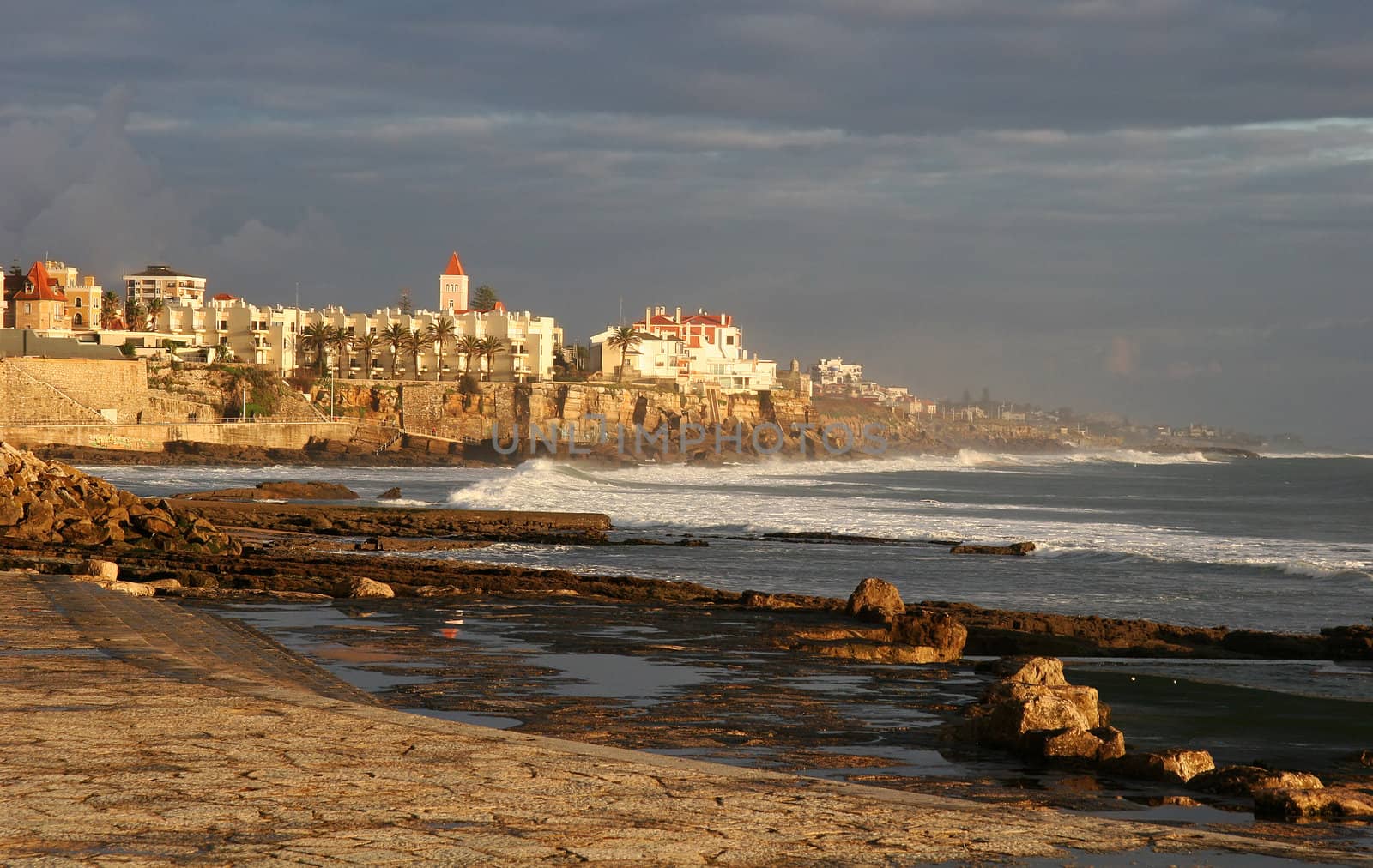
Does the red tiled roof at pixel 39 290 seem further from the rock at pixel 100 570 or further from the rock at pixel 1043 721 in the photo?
the rock at pixel 1043 721

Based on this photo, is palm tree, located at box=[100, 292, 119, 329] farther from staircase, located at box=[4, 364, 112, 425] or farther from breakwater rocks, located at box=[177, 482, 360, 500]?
breakwater rocks, located at box=[177, 482, 360, 500]

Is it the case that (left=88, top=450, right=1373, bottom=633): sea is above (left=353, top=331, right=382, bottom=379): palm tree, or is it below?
below

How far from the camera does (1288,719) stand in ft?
34.4

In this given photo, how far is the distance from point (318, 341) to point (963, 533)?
8823 centimetres

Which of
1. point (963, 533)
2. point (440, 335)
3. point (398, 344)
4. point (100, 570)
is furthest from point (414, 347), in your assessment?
point (100, 570)

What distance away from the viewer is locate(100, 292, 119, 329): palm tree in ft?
382

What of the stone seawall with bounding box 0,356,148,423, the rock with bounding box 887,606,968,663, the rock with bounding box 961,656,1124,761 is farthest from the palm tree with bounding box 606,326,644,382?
the rock with bounding box 961,656,1124,761

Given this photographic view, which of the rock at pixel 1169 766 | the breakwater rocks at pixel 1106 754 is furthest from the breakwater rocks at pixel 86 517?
the rock at pixel 1169 766

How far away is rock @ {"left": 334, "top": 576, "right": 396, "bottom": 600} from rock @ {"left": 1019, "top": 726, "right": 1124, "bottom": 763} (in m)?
10.7

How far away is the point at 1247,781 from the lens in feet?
24.0

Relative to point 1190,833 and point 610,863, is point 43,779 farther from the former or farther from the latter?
point 1190,833

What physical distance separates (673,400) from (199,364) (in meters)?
46.2

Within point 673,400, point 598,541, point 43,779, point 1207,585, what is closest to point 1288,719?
point 43,779

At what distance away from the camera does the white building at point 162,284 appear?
147625 millimetres
